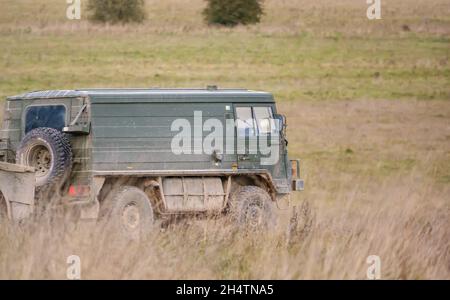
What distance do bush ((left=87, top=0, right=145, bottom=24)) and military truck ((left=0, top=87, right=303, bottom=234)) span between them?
135ft

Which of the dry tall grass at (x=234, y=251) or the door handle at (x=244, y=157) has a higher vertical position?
the door handle at (x=244, y=157)

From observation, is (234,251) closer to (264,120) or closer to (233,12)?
(264,120)

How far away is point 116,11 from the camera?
57.8 metres

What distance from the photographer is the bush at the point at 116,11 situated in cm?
5635

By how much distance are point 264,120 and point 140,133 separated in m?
1.75

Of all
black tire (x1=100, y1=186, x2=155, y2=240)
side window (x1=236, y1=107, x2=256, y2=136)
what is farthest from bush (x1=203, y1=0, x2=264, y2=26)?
black tire (x1=100, y1=186, x2=155, y2=240)

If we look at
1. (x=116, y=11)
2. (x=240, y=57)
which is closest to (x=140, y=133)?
(x=240, y=57)

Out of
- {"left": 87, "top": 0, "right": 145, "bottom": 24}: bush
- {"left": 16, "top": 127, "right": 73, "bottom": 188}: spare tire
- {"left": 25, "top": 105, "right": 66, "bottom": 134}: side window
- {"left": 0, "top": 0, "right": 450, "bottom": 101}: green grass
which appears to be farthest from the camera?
{"left": 87, "top": 0, "right": 145, "bottom": 24}: bush

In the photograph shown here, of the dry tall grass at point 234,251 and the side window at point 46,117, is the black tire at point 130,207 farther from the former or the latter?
the side window at point 46,117

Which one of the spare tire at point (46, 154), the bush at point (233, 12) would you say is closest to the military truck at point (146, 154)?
the spare tire at point (46, 154)

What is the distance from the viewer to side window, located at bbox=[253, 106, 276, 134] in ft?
49.8

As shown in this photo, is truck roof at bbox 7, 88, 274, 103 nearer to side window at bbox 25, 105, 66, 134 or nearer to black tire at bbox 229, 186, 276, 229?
side window at bbox 25, 105, 66, 134

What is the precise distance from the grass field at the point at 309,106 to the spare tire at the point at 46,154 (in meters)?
1.76
